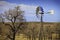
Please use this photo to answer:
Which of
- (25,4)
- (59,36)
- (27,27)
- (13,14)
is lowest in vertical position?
(59,36)

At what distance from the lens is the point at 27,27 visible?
2590 millimetres

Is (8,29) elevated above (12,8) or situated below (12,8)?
below

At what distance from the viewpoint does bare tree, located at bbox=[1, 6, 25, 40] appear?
2561mm

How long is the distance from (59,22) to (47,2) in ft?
1.43

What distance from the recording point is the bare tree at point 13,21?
8.40ft

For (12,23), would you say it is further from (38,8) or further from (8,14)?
(38,8)

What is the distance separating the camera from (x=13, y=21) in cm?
256

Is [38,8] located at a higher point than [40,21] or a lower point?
higher

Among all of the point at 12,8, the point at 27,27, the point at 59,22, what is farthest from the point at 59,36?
the point at 12,8

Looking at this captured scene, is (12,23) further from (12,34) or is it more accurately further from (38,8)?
(38,8)

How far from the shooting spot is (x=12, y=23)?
2557 mm

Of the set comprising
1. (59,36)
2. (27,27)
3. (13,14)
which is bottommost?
(59,36)

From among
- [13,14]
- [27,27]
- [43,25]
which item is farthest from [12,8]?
[43,25]

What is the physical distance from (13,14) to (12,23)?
0.18 m
